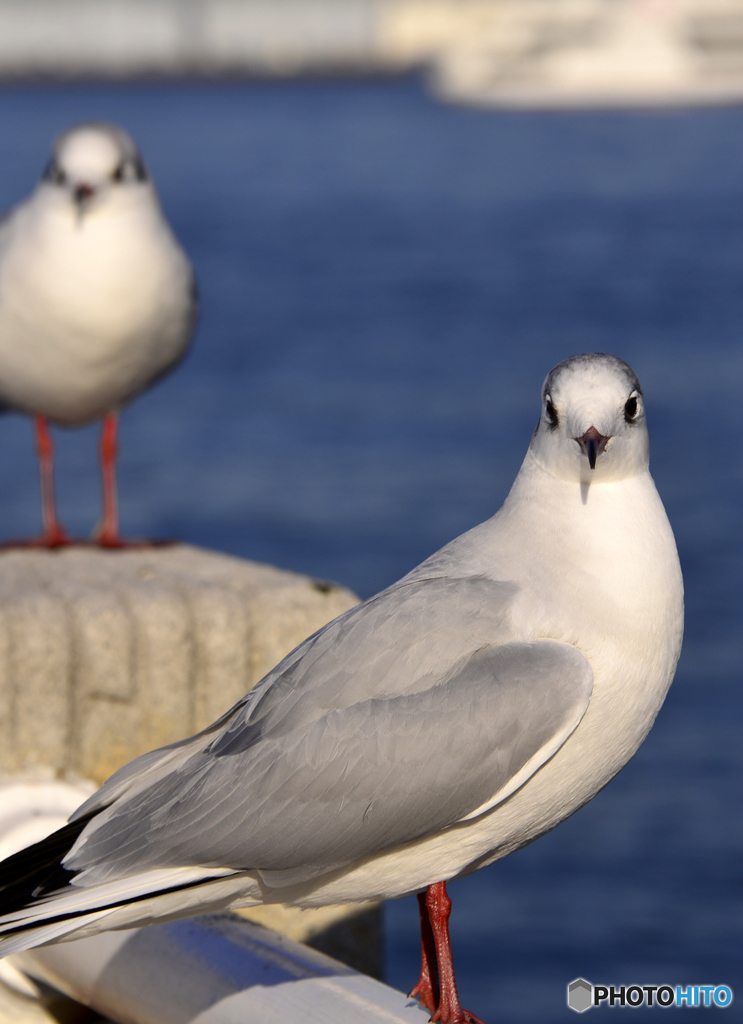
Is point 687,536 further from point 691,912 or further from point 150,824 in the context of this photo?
point 150,824

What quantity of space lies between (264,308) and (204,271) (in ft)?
15.3

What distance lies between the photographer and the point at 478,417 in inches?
816

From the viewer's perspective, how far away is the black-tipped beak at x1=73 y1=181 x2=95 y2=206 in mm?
5887

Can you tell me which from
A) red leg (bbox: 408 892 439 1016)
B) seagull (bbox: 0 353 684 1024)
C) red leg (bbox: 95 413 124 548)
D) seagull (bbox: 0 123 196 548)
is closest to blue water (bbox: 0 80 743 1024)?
red leg (bbox: 95 413 124 548)

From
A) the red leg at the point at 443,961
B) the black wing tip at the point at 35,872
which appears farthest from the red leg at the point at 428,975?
the black wing tip at the point at 35,872

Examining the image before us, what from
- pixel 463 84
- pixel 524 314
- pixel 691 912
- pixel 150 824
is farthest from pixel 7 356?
pixel 463 84

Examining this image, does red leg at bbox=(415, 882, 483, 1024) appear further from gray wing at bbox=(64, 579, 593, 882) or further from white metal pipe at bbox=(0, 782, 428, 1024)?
gray wing at bbox=(64, 579, 593, 882)

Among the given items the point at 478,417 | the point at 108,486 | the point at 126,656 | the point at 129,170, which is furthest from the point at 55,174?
the point at 478,417

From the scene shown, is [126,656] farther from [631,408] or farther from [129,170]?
[129,170]

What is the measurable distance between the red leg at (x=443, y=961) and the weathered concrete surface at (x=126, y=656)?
3.44 ft

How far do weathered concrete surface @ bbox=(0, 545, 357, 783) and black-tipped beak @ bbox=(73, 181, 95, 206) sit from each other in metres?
2.16

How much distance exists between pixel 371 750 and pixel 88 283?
3304 mm

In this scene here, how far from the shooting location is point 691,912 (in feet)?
29.8

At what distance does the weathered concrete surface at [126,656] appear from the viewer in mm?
3863
